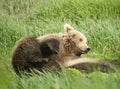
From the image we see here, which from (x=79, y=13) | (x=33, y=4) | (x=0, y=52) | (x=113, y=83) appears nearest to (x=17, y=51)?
(x=113, y=83)

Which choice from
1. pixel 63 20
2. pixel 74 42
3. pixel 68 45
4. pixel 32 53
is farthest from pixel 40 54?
pixel 63 20

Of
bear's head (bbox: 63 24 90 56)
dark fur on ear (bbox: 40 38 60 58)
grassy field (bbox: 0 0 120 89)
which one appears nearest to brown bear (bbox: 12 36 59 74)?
dark fur on ear (bbox: 40 38 60 58)

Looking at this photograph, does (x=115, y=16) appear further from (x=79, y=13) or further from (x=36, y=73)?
(x=36, y=73)

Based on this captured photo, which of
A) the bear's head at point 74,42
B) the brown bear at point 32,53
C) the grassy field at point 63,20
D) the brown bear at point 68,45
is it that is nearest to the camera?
the brown bear at point 32,53

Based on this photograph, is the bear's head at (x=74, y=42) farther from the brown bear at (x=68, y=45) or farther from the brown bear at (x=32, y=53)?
the brown bear at (x=32, y=53)

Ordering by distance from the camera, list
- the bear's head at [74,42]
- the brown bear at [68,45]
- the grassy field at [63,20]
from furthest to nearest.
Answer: the grassy field at [63,20] → the bear's head at [74,42] → the brown bear at [68,45]

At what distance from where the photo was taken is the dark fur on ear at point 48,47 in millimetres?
5739

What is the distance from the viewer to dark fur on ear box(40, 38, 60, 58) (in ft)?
18.8

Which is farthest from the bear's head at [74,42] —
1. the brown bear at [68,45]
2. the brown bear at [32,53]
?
the brown bear at [32,53]

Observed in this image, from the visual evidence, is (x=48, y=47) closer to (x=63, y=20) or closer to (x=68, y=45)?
(x=68, y=45)

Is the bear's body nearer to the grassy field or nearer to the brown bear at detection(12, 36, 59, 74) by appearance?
the brown bear at detection(12, 36, 59, 74)

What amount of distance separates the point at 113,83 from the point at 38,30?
17.5ft

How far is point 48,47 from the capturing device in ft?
18.8

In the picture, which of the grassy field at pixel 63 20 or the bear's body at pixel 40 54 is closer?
the bear's body at pixel 40 54
